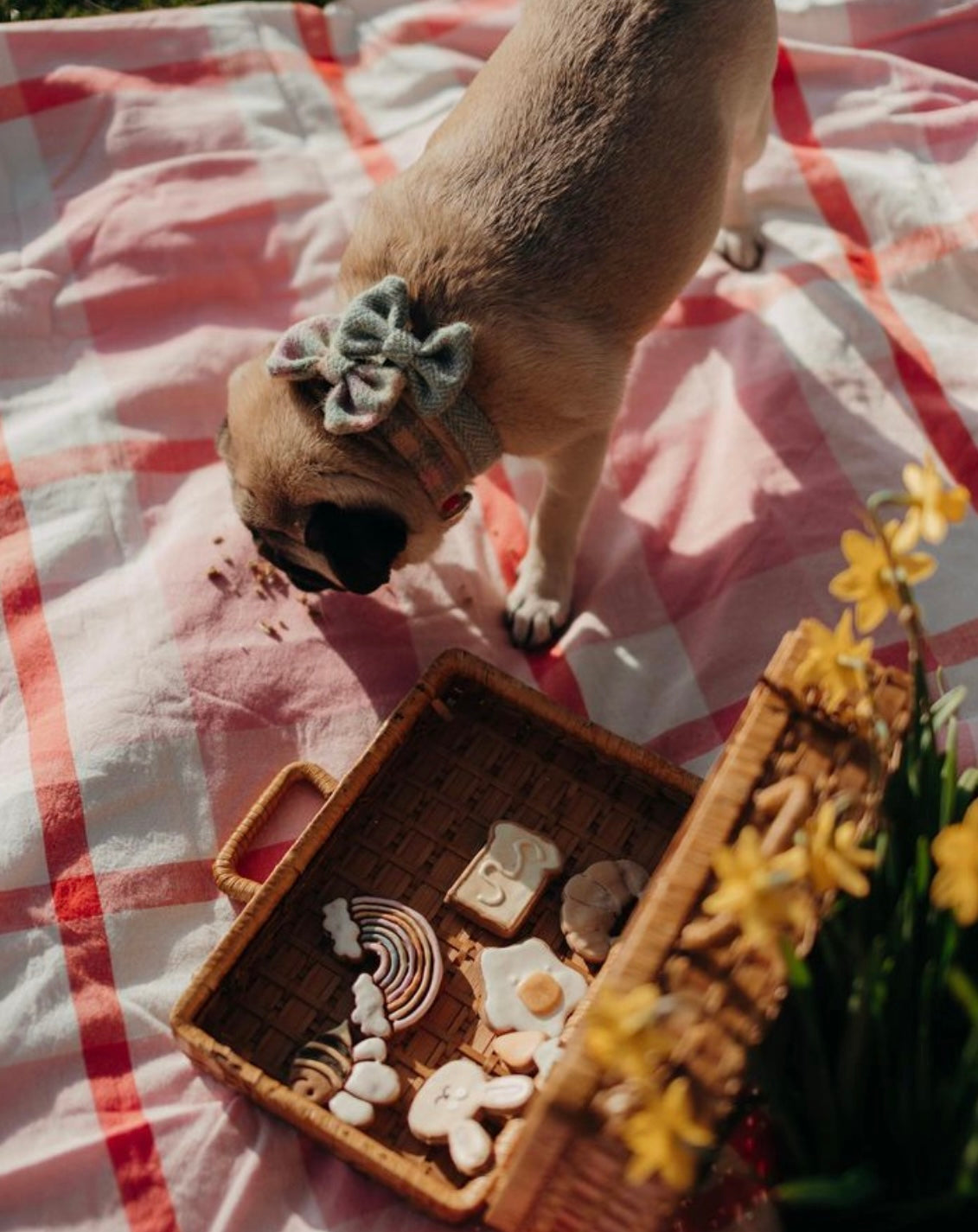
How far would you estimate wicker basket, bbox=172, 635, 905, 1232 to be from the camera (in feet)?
3.98

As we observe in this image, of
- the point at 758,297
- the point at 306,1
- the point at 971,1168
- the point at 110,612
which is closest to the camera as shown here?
the point at 971,1168

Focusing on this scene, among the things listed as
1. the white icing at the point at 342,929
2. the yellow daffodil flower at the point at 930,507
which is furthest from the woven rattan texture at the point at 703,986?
the white icing at the point at 342,929

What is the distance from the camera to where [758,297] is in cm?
267

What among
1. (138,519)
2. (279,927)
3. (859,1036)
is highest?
(859,1036)

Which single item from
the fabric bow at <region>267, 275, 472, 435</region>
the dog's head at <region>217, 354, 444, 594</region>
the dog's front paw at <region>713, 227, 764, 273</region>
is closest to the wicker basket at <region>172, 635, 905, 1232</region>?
the dog's head at <region>217, 354, 444, 594</region>

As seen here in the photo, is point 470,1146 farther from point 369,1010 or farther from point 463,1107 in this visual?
point 369,1010

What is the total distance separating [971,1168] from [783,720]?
50 cm

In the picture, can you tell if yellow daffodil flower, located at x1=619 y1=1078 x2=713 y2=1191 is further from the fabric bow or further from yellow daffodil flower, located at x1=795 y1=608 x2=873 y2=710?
the fabric bow

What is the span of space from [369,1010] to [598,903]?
14.3 inches

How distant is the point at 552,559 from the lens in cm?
229

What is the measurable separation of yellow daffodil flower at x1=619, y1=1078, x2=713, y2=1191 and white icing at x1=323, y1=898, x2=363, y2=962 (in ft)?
2.46

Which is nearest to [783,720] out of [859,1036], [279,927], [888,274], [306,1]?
[859,1036]

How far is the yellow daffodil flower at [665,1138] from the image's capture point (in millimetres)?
1034

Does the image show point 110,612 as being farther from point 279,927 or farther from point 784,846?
point 784,846
